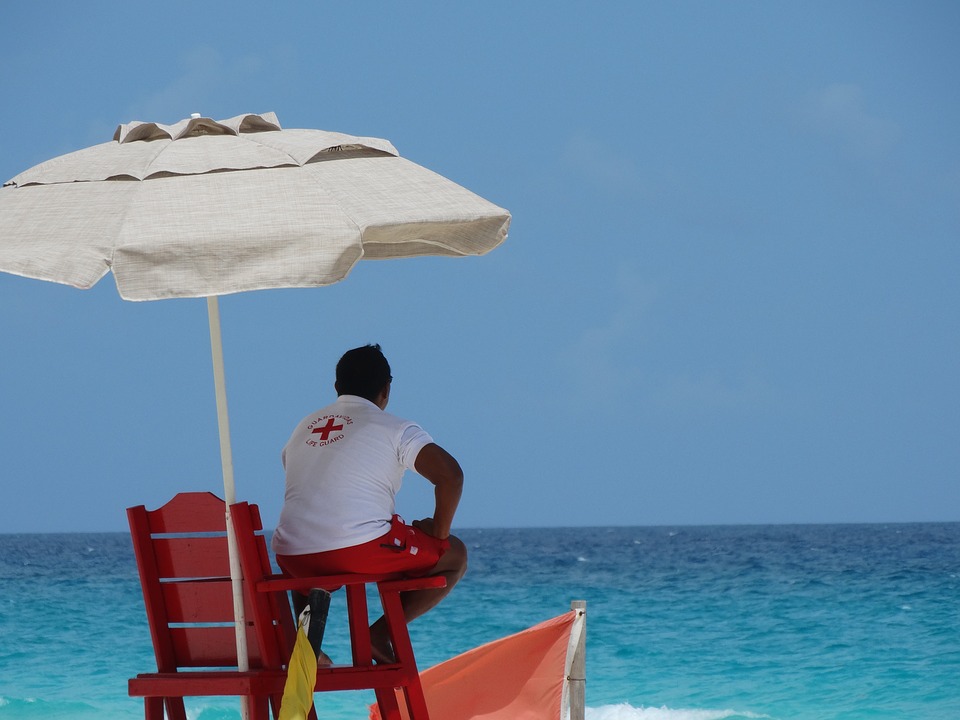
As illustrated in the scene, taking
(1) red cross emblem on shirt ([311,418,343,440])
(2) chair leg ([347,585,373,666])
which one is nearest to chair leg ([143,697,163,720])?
(2) chair leg ([347,585,373,666])

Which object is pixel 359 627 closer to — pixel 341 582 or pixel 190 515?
pixel 341 582

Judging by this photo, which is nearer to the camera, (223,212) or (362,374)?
(223,212)

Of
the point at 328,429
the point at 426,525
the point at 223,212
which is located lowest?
the point at 426,525

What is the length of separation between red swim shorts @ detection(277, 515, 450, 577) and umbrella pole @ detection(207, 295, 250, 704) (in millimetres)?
242

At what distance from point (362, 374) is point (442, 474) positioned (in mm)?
428

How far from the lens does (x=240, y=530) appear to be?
322cm

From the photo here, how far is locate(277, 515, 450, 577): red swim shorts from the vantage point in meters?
3.41

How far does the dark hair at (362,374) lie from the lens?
3625 mm

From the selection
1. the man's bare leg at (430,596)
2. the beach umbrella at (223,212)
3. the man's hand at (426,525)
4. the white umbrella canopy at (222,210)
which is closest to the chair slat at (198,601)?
the beach umbrella at (223,212)

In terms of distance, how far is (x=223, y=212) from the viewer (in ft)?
9.25

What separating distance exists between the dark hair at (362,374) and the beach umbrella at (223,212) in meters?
0.38

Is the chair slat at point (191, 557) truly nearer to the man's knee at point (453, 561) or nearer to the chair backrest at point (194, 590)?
the chair backrest at point (194, 590)

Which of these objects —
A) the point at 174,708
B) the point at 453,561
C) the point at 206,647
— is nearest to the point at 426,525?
the point at 453,561

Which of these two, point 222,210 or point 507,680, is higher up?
point 222,210
